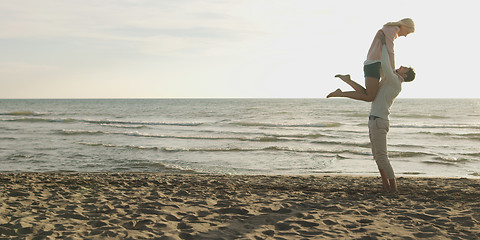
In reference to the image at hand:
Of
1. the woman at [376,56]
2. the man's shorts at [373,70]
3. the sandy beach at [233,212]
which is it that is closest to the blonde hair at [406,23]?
the woman at [376,56]

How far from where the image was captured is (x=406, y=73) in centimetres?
557

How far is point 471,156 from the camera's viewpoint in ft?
44.1

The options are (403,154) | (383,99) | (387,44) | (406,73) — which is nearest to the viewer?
(387,44)

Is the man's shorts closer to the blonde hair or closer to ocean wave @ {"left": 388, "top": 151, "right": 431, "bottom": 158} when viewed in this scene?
the blonde hair

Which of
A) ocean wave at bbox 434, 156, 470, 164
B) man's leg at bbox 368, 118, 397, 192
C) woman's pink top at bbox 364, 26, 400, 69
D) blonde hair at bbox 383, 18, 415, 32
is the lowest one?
ocean wave at bbox 434, 156, 470, 164

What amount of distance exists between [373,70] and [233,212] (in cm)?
268

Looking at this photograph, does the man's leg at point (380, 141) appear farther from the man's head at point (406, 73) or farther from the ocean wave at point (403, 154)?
the ocean wave at point (403, 154)

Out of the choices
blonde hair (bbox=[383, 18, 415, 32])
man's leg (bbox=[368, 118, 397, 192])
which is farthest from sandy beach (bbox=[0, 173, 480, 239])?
blonde hair (bbox=[383, 18, 415, 32])

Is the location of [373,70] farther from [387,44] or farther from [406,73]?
[406,73]

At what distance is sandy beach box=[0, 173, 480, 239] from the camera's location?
157 inches

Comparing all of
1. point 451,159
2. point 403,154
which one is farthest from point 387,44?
point 403,154

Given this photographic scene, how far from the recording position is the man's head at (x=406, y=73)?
18.2ft

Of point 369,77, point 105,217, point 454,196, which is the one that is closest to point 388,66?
point 369,77

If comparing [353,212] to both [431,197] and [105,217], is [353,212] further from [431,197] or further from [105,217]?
[105,217]
